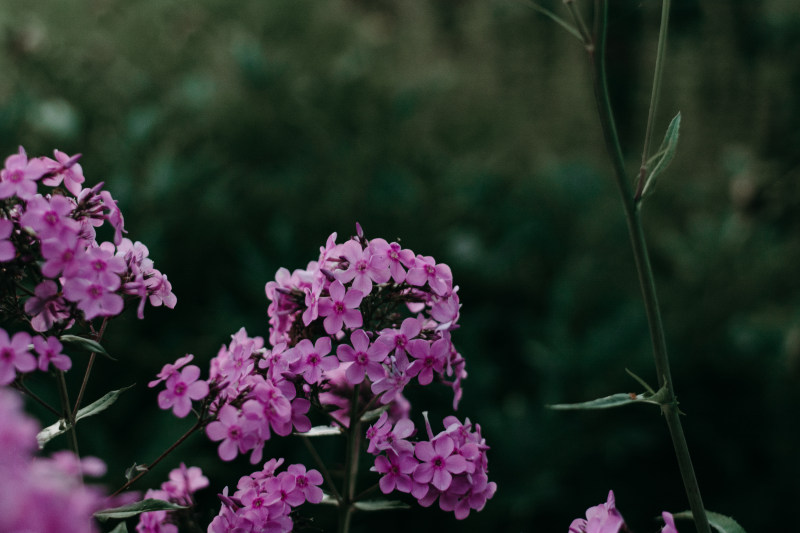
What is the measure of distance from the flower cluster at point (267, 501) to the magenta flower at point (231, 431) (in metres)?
0.03

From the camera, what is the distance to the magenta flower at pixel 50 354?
62 cm

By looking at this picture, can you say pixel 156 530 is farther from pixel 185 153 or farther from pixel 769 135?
pixel 769 135

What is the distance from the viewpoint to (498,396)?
2428 millimetres

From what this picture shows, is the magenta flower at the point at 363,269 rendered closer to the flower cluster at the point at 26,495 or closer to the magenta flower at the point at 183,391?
the magenta flower at the point at 183,391

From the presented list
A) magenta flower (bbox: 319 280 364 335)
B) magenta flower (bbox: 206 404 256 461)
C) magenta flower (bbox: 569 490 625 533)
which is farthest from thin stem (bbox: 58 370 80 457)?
magenta flower (bbox: 569 490 625 533)

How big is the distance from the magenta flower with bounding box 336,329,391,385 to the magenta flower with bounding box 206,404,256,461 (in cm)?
11

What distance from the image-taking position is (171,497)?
813 millimetres

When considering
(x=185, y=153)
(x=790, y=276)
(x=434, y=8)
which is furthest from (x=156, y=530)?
(x=434, y=8)

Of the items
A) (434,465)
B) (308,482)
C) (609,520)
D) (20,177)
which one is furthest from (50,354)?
(609,520)

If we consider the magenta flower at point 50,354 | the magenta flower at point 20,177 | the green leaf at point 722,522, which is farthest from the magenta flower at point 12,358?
the green leaf at point 722,522

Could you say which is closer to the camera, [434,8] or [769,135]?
[769,135]

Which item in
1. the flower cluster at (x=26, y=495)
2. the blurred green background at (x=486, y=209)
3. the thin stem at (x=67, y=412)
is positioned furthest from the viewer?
the blurred green background at (x=486, y=209)

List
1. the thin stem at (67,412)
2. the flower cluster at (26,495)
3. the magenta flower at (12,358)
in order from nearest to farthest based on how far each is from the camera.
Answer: the flower cluster at (26,495), the magenta flower at (12,358), the thin stem at (67,412)

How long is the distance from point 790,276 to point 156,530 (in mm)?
2980
